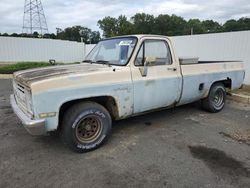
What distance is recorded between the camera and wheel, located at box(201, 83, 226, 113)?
6.22 m

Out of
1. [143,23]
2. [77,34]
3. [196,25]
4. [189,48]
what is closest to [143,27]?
[143,23]

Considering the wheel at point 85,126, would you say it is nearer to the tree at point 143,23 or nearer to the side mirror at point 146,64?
the side mirror at point 146,64

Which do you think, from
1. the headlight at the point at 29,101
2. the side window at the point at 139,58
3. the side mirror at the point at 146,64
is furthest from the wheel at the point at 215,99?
the headlight at the point at 29,101

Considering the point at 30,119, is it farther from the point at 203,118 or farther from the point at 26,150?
the point at 203,118

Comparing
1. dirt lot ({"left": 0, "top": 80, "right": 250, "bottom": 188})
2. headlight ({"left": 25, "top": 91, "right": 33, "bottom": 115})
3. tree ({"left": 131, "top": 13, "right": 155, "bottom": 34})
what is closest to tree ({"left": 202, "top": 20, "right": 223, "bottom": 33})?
tree ({"left": 131, "top": 13, "right": 155, "bottom": 34})

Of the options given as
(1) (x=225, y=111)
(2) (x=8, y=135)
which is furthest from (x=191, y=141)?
(2) (x=8, y=135)

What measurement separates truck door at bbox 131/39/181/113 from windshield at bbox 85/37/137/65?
21 centimetres

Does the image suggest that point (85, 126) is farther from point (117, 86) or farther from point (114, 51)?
point (114, 51)

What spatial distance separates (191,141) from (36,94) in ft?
9.71

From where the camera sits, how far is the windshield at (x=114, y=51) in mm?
4600

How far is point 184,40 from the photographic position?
38.9ft

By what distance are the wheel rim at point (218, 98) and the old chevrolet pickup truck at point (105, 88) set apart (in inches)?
20.0

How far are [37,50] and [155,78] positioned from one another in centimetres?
1673

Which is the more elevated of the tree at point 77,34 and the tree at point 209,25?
the tree at point 209,25
